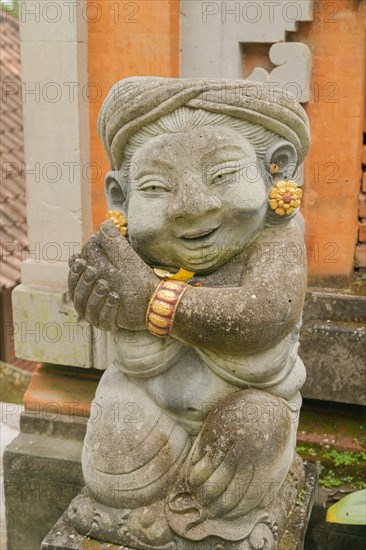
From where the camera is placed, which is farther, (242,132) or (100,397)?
(100,397)

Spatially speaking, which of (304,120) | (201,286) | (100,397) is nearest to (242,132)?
(304,120)

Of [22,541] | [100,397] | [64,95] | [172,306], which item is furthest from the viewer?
[22,541]

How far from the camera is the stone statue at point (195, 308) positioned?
2.64 metres

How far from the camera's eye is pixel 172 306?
2600 mm

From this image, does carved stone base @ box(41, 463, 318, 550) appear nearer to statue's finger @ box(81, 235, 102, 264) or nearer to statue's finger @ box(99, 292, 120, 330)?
statue's finger @ box(99, 292, 120, 330)

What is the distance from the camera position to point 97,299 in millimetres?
2648

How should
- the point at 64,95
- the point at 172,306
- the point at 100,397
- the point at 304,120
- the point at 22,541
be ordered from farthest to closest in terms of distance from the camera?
the point at 22,541 < the point at 64,95 < the point at 100,397 < the point at 304,120 < the point at 172,306

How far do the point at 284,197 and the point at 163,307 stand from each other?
0.57 meters

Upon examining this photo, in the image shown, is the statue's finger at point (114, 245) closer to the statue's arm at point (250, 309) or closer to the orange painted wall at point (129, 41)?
the statue's arm at point (250, 309)

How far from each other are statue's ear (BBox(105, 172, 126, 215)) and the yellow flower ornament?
542mm

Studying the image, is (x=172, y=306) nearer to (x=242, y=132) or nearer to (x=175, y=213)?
(x=175, y=213)

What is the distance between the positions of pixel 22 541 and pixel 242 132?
2600 mm

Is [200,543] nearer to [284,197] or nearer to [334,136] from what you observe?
[284,197]

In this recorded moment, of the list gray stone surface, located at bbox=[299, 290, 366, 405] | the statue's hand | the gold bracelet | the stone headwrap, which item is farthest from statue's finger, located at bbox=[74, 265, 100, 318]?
gray stone surface, located at bbox=[299, 290, 366, 405]
